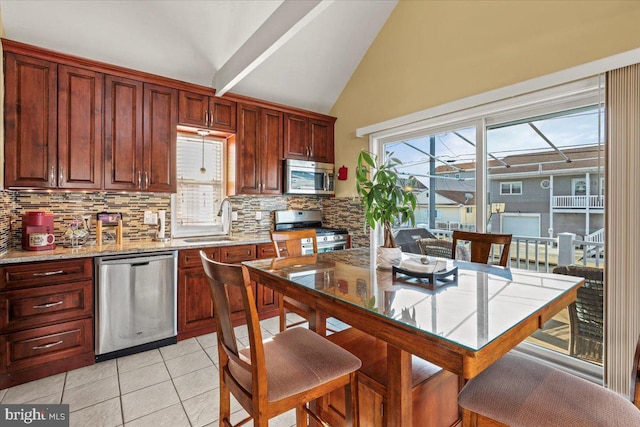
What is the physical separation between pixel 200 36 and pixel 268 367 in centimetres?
316

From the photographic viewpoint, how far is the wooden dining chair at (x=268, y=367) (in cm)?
111

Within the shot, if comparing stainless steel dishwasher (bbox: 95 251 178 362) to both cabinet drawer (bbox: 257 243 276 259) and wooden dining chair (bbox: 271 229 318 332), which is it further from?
wooden dining chair (bbox: 271 229 318 332)

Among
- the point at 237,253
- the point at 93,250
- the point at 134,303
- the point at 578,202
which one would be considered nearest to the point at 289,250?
the point at 237,253

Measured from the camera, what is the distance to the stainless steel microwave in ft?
13.1

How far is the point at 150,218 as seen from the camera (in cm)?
330

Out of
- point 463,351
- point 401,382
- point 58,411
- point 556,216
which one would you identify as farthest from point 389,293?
point 58,411

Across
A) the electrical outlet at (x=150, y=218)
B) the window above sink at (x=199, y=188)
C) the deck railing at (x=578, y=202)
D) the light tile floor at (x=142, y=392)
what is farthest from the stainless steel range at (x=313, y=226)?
the deck railing at (x=578, y=202)

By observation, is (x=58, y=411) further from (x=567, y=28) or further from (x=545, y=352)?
(x=567, y=28)

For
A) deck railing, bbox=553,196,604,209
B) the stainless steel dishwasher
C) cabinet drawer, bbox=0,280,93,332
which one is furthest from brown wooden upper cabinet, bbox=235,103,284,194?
deck railing, bbox=553,196,604,209

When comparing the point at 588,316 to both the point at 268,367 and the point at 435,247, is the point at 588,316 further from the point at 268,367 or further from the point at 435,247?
the point at 268,367

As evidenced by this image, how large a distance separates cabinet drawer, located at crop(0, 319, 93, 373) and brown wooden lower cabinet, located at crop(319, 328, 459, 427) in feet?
6.97

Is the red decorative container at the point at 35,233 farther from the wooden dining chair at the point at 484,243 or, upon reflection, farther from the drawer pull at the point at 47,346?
the wooden dining chair at the point at 484,243

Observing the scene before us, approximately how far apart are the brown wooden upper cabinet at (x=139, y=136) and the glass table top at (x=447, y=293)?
1871mm

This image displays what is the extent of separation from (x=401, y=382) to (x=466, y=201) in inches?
90.7
